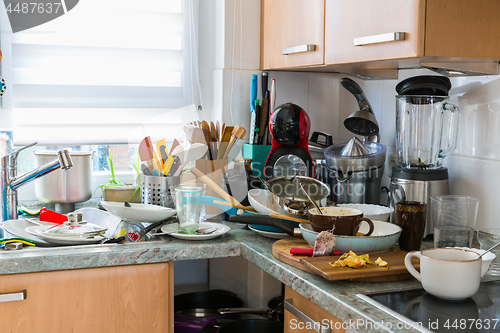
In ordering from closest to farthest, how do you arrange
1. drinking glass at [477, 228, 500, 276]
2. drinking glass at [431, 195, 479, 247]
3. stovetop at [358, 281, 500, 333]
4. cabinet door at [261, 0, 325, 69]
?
stovetop at [358, 281, 500, 333]
drinking glass at [477, 228, 500, 276]
drinking glass at [431, 195, 479, 247]
cabinet door at [261, 0, 325, 69]

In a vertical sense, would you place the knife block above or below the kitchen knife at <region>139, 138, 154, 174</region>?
below

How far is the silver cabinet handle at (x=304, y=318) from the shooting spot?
105 centimetres

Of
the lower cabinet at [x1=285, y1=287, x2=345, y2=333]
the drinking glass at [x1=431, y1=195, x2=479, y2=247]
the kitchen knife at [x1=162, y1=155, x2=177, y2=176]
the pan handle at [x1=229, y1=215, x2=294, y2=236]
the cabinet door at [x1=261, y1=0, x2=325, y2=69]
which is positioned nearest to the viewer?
the lower cabinet at [x1=285, y1=287, x2=345, y2=333]

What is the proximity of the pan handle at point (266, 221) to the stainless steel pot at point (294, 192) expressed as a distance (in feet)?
0.22

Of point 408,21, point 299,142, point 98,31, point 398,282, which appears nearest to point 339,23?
point 408,21

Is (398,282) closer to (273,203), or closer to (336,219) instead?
(336,219)

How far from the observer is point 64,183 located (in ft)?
5.87

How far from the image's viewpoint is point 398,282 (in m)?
1.09

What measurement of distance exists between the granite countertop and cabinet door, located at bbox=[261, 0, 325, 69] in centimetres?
63

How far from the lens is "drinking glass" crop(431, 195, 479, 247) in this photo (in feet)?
4.15

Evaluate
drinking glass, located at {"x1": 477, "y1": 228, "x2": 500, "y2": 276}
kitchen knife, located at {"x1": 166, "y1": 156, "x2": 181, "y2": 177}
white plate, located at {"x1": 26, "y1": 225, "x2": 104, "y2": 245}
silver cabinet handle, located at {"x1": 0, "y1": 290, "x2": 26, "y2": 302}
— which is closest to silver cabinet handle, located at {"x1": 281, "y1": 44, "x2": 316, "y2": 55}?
kitchen knife, located at {"x1": 166, "y1": 156, "x2": 181, "y2": 177}

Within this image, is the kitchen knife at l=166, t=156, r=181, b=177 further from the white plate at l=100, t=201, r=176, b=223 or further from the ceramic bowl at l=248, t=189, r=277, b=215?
the ceramic bowl at l=248, t=189, r=277, b=215

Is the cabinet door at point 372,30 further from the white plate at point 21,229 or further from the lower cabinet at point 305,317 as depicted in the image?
the white plate at point 21,229

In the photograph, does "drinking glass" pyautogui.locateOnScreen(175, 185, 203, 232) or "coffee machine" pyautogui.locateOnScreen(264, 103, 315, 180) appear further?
"coffee machine" pyautogui.locateOnScreen(264, 103, 315, 180)
